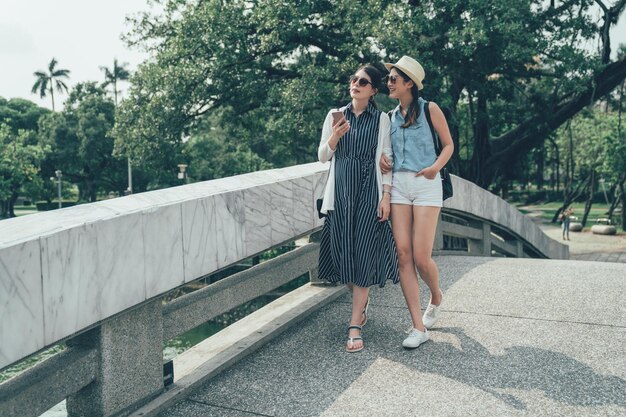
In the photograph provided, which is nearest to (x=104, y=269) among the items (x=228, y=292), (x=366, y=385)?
(x=228, y=292)

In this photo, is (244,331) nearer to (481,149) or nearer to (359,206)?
(359,206)

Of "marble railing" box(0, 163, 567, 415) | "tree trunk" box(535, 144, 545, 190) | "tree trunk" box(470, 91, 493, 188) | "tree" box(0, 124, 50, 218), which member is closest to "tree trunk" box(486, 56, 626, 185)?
"tree trunk" box(470, 91, 493, 188)

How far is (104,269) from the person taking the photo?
2.40 meters

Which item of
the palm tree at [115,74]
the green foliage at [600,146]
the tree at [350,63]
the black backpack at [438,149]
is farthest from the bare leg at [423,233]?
the palm tree at [115,74]

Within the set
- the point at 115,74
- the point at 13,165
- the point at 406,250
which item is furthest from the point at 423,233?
the point at 115,74

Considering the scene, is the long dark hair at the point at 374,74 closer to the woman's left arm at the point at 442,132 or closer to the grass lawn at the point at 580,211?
the woman's left arm at the point at 442,132

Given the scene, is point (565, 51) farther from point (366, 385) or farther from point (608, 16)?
point (366, 385)

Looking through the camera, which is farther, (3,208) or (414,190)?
(3,208)

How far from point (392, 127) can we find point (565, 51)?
1104 cm

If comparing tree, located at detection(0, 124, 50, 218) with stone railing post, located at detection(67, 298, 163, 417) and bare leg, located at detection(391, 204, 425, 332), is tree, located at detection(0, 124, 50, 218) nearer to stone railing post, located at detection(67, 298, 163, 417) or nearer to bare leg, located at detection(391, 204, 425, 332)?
bare leg, located at detection(391, 204, 425, 332)

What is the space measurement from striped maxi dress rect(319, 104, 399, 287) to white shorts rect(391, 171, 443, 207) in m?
0.17

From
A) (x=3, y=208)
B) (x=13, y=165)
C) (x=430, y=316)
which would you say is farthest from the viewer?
(x=3, y=208)

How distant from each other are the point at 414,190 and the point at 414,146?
0.26 meters

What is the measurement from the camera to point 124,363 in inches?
101
